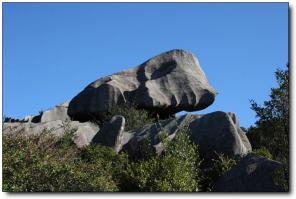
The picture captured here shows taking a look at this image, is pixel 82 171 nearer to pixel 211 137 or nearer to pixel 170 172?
pixel 170 172

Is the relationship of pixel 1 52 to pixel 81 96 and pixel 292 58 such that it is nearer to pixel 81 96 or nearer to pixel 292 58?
pixel 292 58

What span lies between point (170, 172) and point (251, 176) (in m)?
2.08

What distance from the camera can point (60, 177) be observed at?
13711 mm

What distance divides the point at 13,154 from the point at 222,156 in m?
7.80

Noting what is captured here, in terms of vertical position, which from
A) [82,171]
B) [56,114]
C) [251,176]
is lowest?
[56,114]

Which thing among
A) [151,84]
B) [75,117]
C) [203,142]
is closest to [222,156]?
[203,142]

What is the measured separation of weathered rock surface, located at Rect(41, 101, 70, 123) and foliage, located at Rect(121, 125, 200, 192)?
23348 mm

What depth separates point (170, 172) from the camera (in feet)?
50.6

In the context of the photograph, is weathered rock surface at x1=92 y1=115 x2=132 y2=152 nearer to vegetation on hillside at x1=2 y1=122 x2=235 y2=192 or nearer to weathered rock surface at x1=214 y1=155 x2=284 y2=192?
vegetation on hillside at x1=2 y1=122 x2=235 y2=192

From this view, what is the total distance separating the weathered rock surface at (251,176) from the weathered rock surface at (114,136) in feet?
23.1

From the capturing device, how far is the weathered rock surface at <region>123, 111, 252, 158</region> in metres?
20.5

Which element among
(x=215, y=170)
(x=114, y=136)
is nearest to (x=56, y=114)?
(x=114, y=136)

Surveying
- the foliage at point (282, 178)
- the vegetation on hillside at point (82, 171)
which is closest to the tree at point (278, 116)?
the foliage at point (282, 178)

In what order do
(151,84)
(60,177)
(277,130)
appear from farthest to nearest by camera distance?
1. (151,84)
2. (277,130)
3. (60,177)
